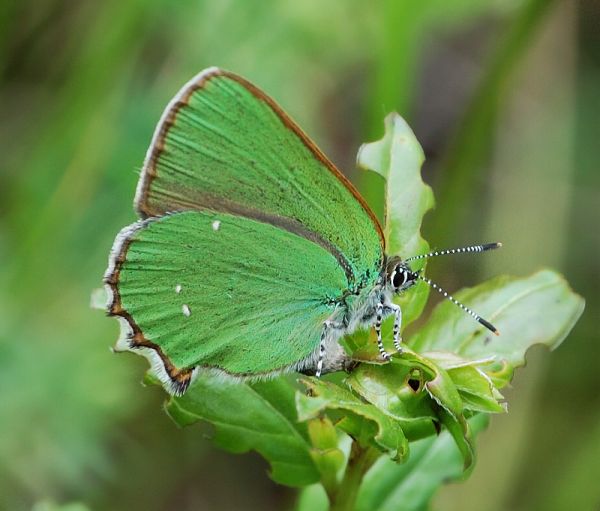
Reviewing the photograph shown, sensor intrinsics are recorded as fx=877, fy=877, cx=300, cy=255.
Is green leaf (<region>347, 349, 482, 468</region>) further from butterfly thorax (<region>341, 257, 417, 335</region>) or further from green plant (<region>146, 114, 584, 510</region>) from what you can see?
butterfly thorax (<region>341, 257, 417, 335</region>)

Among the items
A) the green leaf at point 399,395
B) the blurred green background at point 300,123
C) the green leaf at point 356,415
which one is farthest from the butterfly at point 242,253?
the blurred green background at point 300,123

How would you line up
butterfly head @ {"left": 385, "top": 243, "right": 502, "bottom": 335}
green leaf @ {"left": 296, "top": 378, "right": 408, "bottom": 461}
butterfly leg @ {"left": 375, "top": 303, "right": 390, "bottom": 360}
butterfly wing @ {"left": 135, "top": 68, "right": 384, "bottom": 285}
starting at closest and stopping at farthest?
green leaf @ {"left": 296, "top": 378, "right": 408, "bottom": 461}
butterfly leg @ {"left": 375, "top": 303, "right": 390, "bottom": 360}
butterfly wing @ {"left": 135, "top": 68, "right": 384, "bottom": 285}
butterfly head @ {"left": 385, "top": 243, "right": 502, "bottom": 335}

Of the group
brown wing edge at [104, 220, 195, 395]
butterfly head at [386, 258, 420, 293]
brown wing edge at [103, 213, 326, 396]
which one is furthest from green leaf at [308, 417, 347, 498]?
butterfly head at [386, 258, 420, 293]

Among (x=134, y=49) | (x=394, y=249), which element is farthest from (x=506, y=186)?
(x=394, y=249)

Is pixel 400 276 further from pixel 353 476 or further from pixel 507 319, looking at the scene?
pixel 353 476

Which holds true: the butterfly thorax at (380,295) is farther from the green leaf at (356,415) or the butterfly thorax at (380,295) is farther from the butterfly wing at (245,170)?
the green leaf at (356,415)

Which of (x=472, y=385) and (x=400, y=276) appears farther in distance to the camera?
(x=400, y=276)

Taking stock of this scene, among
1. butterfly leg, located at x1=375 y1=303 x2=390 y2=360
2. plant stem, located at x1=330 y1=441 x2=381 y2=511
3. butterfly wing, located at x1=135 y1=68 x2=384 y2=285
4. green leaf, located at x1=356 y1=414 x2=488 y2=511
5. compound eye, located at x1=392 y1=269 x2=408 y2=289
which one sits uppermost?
butterfly wing, located at x1=135 y1=68 x2=384 y2=285

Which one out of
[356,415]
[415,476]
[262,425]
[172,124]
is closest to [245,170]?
[172,124]
